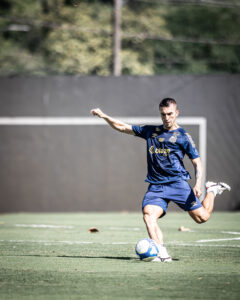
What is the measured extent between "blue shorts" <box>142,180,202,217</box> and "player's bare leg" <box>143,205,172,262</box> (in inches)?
3.7

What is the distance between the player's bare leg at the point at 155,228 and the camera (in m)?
8.70

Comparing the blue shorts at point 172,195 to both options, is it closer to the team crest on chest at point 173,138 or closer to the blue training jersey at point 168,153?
the blue training jersey at point 168,153

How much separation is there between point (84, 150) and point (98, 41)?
21462 millimetres

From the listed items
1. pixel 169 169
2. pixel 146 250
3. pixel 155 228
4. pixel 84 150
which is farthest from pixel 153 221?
pixel 84 150

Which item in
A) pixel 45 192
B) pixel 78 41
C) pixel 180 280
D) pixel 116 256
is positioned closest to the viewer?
pixel 180 280

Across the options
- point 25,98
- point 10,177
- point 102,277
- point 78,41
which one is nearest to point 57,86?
point 25,98

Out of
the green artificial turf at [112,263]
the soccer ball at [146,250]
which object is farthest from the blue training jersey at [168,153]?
the green artificial turf at [112,263]

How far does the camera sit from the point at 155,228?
893 centimetres

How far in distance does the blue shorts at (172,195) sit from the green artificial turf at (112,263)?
2.33 feet

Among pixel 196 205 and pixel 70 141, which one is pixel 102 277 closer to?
pixel 196 205

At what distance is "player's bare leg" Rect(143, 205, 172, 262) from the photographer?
8.70m

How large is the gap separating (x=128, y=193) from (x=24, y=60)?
76.0 feet

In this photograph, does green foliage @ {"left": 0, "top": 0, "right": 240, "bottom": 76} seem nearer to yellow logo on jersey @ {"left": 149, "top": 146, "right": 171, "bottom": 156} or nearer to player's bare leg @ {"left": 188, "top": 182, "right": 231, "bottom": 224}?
player's bare leg @ {"left": 188, "top": 182, "right": 231, "bottom": 224}

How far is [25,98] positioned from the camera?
17.5 m
